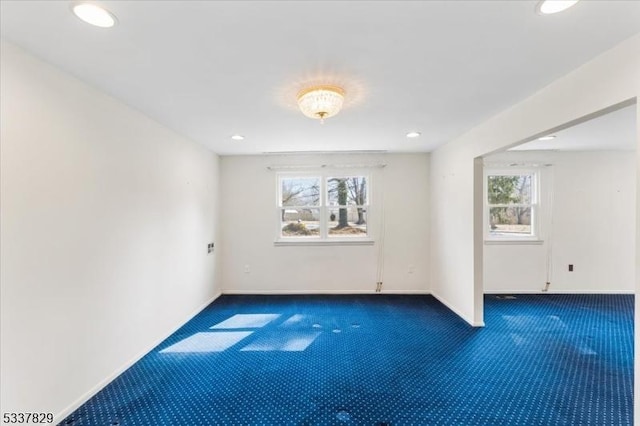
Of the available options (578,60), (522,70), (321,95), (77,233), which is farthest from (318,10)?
(77,233)

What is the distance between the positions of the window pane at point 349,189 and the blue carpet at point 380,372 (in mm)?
1822

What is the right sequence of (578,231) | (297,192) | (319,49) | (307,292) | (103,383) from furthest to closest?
(297,192), (307,292), (578,231), (103,383), (319,49)

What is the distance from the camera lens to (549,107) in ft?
7.28

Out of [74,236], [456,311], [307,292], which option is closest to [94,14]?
[74,236]

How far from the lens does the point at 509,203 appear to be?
488 cm

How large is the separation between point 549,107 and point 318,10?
76.9 inches

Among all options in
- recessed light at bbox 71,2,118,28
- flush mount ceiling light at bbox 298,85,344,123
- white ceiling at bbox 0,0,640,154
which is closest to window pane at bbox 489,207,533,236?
white ceiling at bbox 0,0,640,154

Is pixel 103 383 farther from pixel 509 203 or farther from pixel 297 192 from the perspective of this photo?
pixel 509 203

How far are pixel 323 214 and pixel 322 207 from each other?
0.39 feet

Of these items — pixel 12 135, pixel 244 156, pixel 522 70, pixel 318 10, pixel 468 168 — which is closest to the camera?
pixel 318 10

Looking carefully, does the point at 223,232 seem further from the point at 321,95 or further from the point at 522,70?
the point at 522,70

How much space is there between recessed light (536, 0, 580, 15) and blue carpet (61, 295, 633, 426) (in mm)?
2408

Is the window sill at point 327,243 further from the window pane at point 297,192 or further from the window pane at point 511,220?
the window pane at point 511,220

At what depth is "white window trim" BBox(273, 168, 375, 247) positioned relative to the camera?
191 inches
